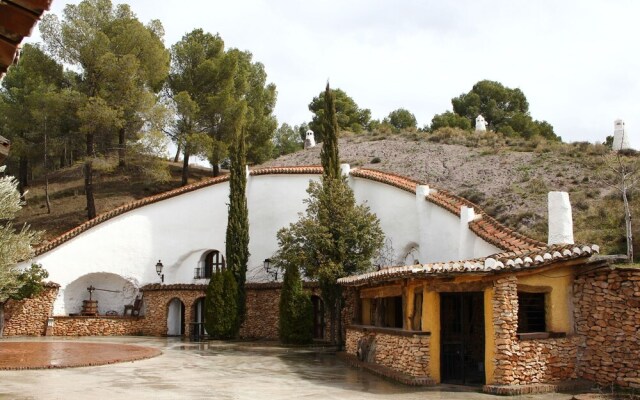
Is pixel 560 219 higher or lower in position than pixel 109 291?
higher

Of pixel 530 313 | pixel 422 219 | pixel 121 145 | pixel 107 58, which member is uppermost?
pixel 107 58

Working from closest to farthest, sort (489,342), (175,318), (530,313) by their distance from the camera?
1. (489,342)
2. (530,313)
3. (175,318)

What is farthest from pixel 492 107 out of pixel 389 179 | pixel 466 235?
pixel 466 235

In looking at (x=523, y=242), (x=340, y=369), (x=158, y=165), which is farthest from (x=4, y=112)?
(x=523, y=242)

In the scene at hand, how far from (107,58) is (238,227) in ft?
41.4

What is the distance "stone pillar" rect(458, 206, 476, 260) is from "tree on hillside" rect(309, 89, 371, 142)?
3360 centimetres

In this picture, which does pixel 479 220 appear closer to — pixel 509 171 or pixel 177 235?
pixel 177 235

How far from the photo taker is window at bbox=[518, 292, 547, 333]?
39.1ft

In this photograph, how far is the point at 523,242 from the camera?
13.6m

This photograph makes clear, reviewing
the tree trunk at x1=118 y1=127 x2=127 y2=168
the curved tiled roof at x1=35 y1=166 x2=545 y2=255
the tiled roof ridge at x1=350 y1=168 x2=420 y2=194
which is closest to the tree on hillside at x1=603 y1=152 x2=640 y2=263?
the curved tiled roof at x1=35 y1=166 x2=545 y2=255

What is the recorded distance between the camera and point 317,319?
22.2 meters

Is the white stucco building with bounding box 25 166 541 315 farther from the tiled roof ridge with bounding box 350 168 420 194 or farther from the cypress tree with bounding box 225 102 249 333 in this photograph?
the cypress tree with bounding box 225 102 249 333

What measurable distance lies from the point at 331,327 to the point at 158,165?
1495cm

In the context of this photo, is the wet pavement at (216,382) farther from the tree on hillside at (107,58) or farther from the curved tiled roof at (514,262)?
the tree on hillside at (107,58)
